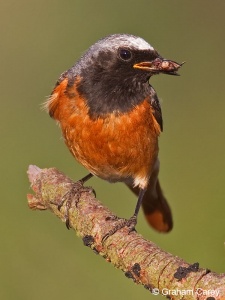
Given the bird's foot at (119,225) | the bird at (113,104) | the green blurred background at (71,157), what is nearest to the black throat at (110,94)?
the bird at (113,104)

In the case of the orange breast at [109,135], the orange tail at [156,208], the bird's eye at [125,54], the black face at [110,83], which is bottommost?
the orange breast at [109,135]

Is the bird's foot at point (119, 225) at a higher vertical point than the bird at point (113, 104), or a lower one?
lower

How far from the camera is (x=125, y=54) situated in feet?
22.7

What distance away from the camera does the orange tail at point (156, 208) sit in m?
8.34

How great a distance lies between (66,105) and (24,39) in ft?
12.7

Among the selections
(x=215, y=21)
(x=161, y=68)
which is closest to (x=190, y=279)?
(x=161, y=68)

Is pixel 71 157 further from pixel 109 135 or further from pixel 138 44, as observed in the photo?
pixel 138 44

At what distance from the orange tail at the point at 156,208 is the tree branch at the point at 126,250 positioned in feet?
3.95

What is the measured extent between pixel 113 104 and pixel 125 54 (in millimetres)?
413

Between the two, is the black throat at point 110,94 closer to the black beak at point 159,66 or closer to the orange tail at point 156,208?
the black beak at point 159,66

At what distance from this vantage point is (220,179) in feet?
29.9

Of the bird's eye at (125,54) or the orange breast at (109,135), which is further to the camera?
the orange breast at (109,135)

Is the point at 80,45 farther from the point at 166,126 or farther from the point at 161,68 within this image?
the point at 161,68

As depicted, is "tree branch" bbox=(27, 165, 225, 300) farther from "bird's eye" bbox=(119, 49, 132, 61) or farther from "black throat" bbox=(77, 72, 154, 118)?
"bird's eye" bbox=(119, 49, 132, 61)
